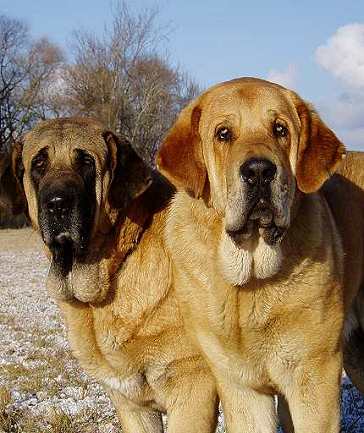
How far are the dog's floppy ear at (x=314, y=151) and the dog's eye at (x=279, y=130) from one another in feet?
0.31

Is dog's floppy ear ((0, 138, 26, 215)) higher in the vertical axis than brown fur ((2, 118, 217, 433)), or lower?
higher

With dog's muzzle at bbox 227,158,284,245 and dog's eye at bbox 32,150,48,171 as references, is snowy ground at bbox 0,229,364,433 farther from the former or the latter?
dog's muzzle at bbox 227,158,284,245

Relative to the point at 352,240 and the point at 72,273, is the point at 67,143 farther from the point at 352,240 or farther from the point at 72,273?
the point at 352,240

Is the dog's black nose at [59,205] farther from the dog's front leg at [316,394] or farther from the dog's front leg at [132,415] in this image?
the dog's front leg at [316,394]

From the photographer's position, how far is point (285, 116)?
3.19 metres

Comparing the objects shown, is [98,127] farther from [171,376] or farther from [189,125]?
[171,376]

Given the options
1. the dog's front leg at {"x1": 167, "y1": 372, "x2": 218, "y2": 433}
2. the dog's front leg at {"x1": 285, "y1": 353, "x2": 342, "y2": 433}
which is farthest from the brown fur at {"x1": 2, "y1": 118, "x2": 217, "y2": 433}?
the dog's front leg at {"x1": 285, "y1": 353, "x2": 342, "y2": 433}

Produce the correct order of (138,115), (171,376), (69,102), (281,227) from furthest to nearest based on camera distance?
(69,102) < (138,115) < (171,376) < (281,227)

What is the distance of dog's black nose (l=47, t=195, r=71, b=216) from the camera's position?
11.6 feet

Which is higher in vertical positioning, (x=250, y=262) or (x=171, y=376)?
(x=250, y=262)

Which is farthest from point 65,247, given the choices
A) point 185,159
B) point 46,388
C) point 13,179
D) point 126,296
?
point 46,388

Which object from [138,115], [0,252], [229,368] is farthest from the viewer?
[138,115]

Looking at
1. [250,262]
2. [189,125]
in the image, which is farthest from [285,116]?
[250,262]

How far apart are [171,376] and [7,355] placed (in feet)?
10.6
